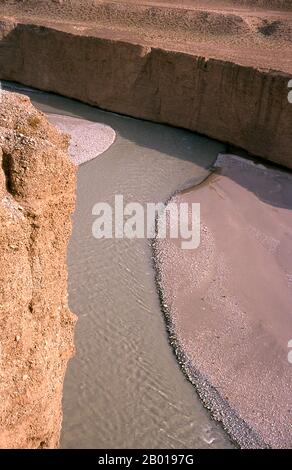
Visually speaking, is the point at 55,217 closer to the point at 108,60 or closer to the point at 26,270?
the point at 26,270

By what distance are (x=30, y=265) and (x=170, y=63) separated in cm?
1450

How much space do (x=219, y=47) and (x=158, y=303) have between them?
470 inches

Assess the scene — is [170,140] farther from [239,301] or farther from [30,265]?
[30,265]

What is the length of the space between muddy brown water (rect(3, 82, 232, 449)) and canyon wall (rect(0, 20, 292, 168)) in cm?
235

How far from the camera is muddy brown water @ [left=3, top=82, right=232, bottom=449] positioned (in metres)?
8.38

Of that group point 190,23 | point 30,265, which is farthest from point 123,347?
point 190,23

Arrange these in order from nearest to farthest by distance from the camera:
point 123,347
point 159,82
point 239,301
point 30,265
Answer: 1. point 30,265
2. point 123,347
3. point 239,301
4. point 159,82

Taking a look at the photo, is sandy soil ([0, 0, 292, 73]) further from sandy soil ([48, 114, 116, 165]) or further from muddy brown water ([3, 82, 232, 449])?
muddy brown water ([3, 82, 232, 449])

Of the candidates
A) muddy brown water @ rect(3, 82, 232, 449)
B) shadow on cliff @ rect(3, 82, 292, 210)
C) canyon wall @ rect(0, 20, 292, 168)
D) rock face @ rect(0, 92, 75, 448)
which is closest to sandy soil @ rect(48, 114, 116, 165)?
shadow on cliff @ rect(3, 82, 292, 210)

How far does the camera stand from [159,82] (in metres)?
18.7

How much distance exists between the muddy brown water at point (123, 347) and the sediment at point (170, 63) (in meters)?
2.58

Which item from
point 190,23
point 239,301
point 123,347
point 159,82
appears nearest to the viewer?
point 123,347

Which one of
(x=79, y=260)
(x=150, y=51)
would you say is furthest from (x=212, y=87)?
(x=79, y=260)

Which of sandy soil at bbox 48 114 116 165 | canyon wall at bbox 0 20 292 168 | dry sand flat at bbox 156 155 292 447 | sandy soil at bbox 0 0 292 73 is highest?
sandy soil at bbox 0 0 292 73
